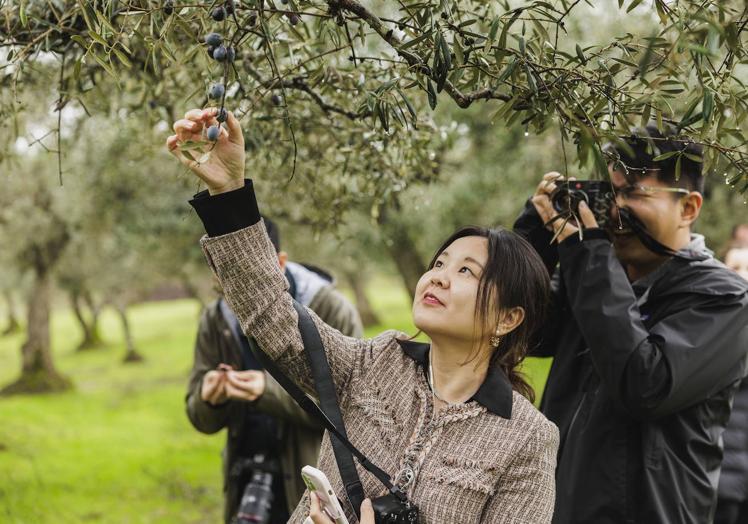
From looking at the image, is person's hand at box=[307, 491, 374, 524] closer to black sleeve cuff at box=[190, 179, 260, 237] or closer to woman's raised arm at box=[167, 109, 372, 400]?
woman's raised arm at box=[167, 109, 372, 400]

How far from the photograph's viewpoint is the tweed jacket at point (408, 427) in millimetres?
2137

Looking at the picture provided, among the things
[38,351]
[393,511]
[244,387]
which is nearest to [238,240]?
[393,511]

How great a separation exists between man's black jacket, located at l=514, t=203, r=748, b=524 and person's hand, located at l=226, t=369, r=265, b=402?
154cm

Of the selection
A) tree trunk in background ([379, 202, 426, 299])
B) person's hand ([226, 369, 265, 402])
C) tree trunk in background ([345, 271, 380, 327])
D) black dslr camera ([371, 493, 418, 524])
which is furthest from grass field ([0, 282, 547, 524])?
tree trunk in background ([345, 271, 380, 327])

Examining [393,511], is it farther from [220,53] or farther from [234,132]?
[220,53]

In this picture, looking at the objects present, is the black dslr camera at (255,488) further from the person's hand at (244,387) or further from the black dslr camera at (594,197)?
the black dslr camera at (594,197)

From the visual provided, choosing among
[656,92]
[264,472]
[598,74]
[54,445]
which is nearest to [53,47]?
[598,74]

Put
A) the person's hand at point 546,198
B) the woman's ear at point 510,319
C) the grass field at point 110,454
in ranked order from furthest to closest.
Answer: the grass field at point 110,454 → the person's hand at point 546,198 → the woman's ear at point 510,319

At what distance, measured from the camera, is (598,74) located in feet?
7.16

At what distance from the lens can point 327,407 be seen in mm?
2219

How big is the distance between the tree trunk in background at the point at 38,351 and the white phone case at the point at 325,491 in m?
18.6

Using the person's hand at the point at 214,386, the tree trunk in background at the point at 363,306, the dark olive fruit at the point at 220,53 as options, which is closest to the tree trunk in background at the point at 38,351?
the tree trunk in background at the point at 363,306

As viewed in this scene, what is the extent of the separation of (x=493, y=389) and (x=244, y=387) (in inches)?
70.5

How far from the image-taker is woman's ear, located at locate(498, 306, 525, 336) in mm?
2459
